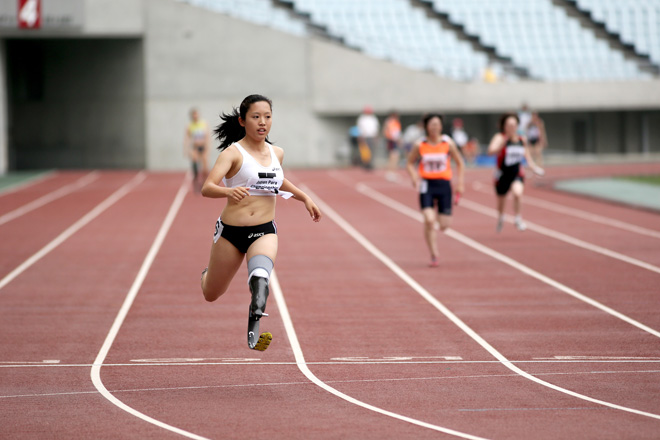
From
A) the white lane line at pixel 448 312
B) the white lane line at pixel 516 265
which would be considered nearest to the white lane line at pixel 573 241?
the white lane line at pixel 516 265

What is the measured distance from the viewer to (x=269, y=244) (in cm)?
775

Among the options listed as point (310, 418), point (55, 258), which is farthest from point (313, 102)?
point (310, 418)

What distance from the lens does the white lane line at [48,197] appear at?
74.1 feet

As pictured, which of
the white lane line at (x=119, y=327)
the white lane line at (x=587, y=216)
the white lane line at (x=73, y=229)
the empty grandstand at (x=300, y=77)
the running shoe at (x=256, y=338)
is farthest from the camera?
the empty grandstand at (x=300, y=77)

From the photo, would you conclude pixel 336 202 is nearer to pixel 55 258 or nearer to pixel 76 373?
→ pixel 55 258

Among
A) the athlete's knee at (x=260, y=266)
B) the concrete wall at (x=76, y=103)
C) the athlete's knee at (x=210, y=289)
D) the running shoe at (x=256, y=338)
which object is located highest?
the concrete wall at (x=76, y=103)

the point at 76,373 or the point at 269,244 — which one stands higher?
the point at 269,244

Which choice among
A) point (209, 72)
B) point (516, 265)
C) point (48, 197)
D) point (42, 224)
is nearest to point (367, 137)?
point (209, 72)

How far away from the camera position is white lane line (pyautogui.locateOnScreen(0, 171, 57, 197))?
29.1 metres

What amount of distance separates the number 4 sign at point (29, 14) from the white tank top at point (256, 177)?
30645mm

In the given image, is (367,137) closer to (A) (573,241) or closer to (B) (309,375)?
(A) (573,241)

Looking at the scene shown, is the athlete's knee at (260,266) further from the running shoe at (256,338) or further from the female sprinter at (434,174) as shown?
the female sprinter at (434,174)

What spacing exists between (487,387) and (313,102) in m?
34.5

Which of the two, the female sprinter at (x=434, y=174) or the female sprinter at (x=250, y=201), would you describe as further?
the female sprinter at (x=434, y=174)
